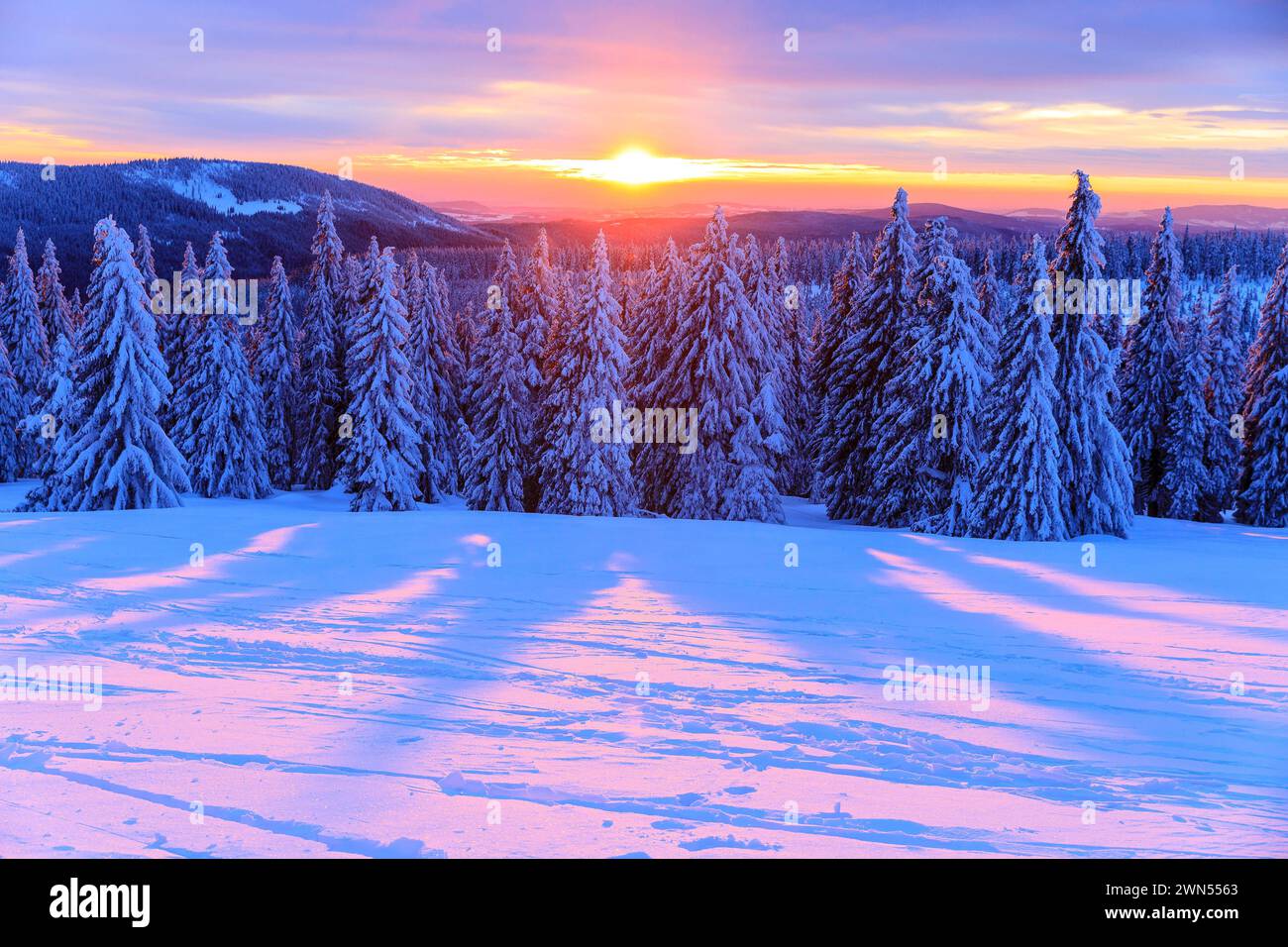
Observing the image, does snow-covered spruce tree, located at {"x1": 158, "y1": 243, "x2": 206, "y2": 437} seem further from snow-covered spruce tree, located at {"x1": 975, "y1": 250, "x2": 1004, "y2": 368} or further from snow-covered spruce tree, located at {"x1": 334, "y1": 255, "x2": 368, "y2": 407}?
snow-covered spruce tree, located at {"x1": 975, "y1": 250, "x2": 1004, "y2": 368}

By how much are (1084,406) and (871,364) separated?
10.4 m

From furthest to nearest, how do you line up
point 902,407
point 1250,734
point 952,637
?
point 902,407
point 952,637
point 1250,734

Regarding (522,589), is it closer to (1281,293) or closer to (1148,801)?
(1148,801)

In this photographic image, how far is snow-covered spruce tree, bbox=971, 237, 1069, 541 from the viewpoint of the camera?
26391 millimetres

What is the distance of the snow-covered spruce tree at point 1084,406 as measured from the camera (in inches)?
1053

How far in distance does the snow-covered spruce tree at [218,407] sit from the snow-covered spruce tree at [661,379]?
19711 mm

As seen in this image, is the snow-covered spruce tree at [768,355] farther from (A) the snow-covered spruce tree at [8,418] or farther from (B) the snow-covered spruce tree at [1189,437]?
(A) the snow-covered spruce tree at [8,418]

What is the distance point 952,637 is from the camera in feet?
38.1

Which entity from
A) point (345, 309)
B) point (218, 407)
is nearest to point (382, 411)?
point (218, 407)

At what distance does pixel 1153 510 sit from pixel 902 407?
17513mm
